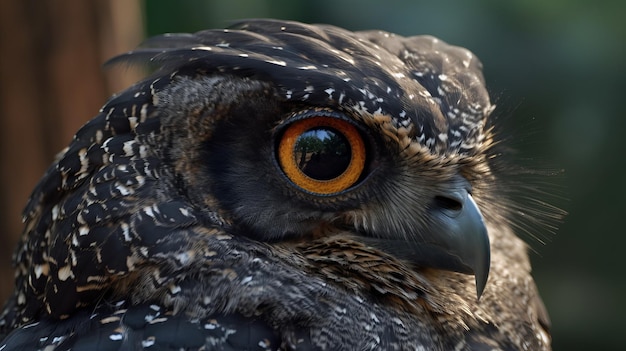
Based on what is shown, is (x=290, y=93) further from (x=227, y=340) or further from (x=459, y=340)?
(x=459, y=340)

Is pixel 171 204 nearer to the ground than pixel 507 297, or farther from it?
farther from it

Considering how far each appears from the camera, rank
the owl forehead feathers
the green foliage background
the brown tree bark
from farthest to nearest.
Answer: the green foliage background
the brown tree bark
the owl forehead feathers

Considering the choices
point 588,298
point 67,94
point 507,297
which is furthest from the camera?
point 588,298

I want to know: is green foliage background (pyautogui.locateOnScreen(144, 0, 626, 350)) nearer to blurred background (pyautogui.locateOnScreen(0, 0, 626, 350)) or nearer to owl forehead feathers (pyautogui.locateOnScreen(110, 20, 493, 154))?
blurred background (pyautogui.locateOnScreen(0, 0, 626, 350))

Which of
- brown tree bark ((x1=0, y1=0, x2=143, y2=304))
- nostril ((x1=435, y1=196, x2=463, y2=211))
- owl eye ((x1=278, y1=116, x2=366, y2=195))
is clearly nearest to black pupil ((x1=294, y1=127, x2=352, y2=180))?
owl eye ((x1=278, y1=116, x2=366, y2=195))

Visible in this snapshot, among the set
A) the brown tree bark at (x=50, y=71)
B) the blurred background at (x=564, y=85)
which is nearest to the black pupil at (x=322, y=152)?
the brown tree bark at (x=50, y=71)

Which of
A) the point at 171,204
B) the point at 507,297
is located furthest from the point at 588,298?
the point at 171,204

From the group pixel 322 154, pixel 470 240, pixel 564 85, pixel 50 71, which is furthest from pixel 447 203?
pixel 564 85
